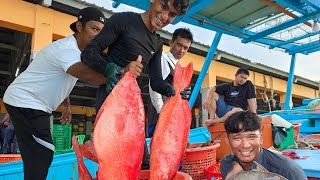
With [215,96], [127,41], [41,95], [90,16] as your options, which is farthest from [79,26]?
[215,96]

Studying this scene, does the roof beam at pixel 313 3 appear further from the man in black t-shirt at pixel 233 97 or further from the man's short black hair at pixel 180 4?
the man's short black hair at pixel 180 4

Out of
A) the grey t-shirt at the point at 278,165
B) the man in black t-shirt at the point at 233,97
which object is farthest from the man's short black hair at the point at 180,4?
the man in black t-shirt at the point at 233,97

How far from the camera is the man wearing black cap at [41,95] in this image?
1.68m

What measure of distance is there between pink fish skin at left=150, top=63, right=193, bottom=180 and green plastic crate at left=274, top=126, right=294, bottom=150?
302 cm

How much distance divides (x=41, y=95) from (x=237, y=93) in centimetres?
336

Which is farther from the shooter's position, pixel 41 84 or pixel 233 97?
pixel 233 97

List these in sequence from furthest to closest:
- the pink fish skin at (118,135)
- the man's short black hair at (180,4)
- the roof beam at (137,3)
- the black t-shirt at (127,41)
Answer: the roof beam at (137,3)
the black t-shirt at (127,41)
the man's short black hair at (180,4)
the pink fish skin at (118,135)

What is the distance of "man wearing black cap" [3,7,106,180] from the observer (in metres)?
1.68

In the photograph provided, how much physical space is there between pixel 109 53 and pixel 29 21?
5682 mm

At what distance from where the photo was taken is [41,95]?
71.4 inches

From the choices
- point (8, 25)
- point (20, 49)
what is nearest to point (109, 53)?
point (8, 25)

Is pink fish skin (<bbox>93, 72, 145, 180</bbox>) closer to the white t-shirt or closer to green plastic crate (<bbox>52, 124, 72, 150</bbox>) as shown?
the white t-shirt

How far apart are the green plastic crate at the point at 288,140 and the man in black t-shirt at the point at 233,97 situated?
65 cm

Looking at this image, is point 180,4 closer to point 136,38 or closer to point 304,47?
point 136,38
